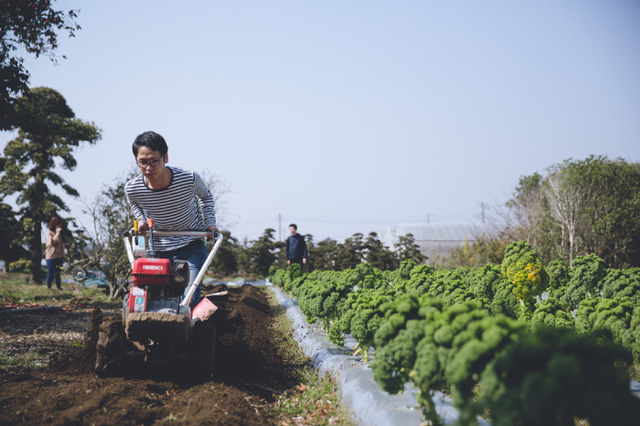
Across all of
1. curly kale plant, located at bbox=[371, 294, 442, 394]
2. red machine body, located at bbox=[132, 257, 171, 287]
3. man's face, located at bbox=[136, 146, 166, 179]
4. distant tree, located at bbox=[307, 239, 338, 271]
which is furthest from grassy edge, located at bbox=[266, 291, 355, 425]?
distant tree, located at bbox=[307, 239, 338, 271]

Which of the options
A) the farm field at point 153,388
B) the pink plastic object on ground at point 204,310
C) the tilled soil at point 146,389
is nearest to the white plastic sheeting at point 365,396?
the farm field at point 153,388

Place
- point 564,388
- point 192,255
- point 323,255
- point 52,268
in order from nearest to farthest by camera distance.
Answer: point 564,388 < point 192,255 < point 52,268 < point 323,255

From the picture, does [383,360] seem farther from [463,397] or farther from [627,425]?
[627,425]

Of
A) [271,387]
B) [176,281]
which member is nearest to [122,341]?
[176,281]

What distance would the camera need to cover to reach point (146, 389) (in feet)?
12.4

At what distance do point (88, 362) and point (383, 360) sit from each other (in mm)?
2978

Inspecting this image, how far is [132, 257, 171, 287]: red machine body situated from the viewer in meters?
3.61

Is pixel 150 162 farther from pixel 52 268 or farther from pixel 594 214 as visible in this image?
pixel 594 214

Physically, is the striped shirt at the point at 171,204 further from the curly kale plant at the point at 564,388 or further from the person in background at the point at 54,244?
the person in background at the point at 54,244

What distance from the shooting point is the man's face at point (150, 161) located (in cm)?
400

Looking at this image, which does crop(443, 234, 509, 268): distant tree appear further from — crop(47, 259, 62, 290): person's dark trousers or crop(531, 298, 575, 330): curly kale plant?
crop(47, 259, 62, 290): person's dark trousers

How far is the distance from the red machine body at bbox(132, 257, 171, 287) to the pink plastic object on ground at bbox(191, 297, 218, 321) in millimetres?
908

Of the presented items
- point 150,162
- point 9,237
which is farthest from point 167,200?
point 9,237

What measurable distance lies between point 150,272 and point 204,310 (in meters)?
1.06
